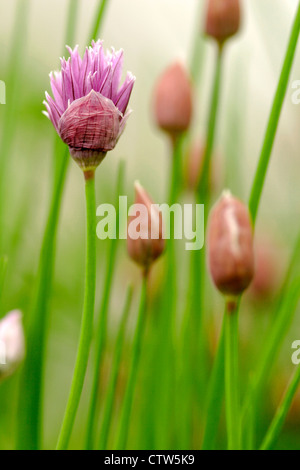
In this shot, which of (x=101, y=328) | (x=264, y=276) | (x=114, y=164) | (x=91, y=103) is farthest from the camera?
(x=114, y=164)

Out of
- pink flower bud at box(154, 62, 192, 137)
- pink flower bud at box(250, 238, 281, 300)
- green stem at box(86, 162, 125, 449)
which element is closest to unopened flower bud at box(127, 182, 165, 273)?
green stem at box(86, 162, 125, 449)

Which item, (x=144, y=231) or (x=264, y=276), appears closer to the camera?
(x=144, y=231)

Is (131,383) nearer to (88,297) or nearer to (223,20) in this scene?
(88,297)

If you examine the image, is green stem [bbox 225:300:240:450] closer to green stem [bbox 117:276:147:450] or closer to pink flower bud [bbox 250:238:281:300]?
green stem [bbox 117:276:147:450]

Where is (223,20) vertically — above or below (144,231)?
above

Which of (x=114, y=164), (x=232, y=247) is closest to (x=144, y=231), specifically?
(x=232, y=247)

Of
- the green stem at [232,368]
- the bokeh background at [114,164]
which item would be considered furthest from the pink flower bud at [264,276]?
the green stem at [232,368]

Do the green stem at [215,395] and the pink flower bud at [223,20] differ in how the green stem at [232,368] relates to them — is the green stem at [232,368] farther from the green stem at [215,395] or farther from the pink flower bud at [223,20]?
the pink flower bud at [223,20]
